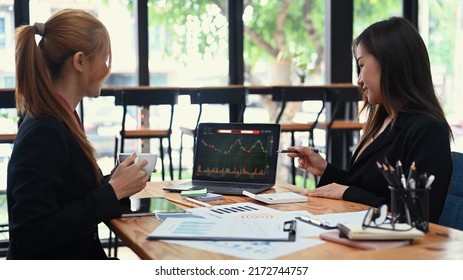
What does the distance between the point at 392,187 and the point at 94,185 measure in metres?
0.80

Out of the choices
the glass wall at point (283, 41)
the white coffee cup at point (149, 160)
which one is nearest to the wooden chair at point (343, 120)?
the glass wall at point (283, 41)

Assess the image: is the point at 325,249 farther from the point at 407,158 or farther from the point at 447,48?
the point at 447,48

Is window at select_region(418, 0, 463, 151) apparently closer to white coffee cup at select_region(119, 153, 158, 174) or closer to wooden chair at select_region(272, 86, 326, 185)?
wooden chair at select_region(272, 86, 326, 185)

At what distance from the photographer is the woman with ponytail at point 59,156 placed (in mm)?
1717

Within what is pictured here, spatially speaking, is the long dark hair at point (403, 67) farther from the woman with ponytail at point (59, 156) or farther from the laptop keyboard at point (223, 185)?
the woman with ponytail at point (59, 156)

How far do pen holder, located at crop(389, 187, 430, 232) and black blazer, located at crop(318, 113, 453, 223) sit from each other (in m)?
0.38

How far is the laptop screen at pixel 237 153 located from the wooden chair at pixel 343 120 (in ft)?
8.64

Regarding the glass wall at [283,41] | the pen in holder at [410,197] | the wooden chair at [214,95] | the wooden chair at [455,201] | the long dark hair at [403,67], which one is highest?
the glass wall at [283,41]

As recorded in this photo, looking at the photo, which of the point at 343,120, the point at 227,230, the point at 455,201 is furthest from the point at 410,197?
the point at 343,120

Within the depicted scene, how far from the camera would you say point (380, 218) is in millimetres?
1567

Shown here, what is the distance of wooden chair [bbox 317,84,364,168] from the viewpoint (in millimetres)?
5438

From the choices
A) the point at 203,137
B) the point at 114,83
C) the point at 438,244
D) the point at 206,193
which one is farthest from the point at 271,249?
the point at 114,83

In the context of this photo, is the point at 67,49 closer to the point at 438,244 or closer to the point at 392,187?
the point at 392,187

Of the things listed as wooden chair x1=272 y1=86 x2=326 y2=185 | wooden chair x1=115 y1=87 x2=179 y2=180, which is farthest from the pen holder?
wooden chair x1=272 y1=86 x2=326 y2=185
